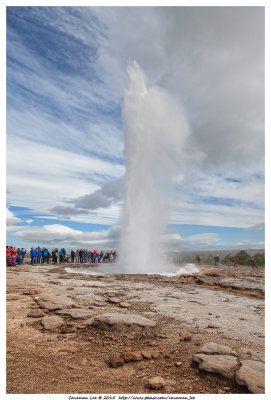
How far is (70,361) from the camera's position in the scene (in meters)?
4.45

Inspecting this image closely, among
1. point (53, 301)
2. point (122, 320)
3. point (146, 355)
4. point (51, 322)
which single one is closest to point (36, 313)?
point (51, 322)

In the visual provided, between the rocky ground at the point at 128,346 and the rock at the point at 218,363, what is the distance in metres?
0.02

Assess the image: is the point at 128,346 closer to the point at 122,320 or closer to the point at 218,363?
the point at 122,320

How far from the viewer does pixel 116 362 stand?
14.0ft

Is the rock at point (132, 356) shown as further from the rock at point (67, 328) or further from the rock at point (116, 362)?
the rock at point (67, 328)

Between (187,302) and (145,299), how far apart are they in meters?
1.68

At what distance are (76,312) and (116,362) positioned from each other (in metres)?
2.79

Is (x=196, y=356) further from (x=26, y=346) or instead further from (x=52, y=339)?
(x=26, y=346)

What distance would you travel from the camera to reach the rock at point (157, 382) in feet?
11.9

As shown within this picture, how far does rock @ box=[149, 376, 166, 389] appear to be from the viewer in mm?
3637

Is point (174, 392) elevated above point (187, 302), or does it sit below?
above

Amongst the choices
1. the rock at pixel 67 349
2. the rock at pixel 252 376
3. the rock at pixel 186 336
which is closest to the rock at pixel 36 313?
the rock at pixel 67 349

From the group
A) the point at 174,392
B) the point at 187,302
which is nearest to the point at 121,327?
the point at 174,392

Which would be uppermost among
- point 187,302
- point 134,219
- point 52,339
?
point 134,219
